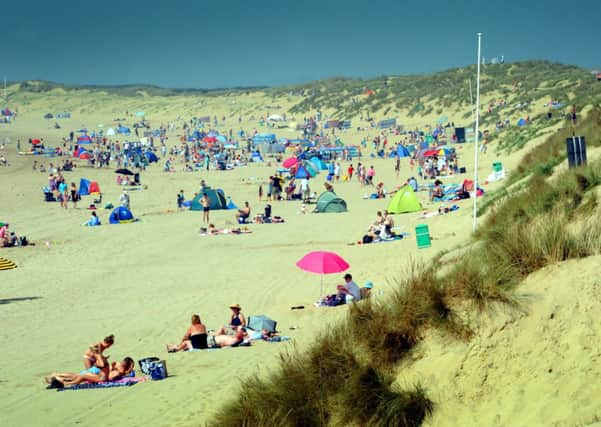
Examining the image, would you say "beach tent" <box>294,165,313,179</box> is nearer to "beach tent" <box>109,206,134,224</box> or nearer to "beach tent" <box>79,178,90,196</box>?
"beach tent" <box>79,178,90,196</box>

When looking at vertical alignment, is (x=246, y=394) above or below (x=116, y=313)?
above

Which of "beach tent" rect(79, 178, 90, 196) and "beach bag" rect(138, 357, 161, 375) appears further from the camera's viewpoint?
"beach tent" rect(79, 178, 90, 196)

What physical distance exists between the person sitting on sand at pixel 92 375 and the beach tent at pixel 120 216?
1617 cm

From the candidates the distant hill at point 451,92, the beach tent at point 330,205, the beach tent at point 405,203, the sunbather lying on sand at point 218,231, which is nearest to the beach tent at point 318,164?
the distant hill at point 451,92

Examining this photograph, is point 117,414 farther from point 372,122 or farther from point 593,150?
point 372,122

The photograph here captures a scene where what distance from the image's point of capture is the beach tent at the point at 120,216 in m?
24.0

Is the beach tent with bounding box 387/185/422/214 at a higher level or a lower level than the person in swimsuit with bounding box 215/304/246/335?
higher

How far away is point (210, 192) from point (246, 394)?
21681 mm

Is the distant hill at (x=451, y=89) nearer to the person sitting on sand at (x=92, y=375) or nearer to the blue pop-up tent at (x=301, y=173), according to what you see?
the blue pop-up tent at (x=301, y=173)

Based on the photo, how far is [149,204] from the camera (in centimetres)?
2948

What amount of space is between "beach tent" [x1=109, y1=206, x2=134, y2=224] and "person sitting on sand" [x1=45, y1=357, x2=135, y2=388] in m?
16.2

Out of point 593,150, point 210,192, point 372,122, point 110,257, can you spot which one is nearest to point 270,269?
point 110,257

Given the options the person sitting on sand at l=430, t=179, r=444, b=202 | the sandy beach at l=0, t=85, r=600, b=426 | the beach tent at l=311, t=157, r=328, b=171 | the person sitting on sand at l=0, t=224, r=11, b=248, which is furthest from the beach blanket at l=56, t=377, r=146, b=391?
the beach tent at l=311, t=157, r=328, b=171

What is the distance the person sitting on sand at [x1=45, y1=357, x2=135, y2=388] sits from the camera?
798 centimetres
